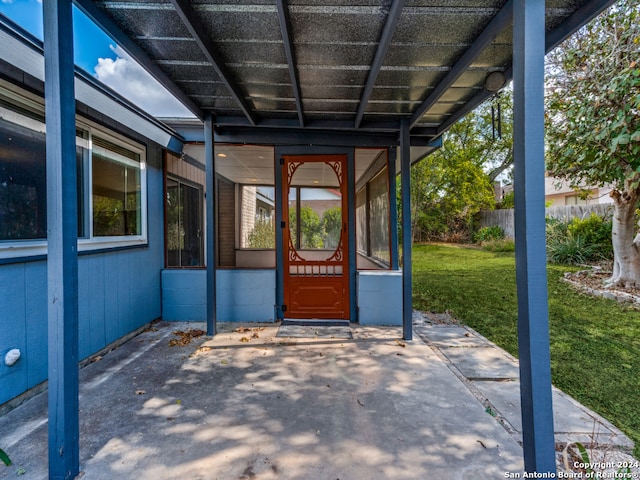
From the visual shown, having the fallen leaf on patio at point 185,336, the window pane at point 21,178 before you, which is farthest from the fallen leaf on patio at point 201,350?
the window pane at point 21,178

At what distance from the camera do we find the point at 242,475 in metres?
1.65

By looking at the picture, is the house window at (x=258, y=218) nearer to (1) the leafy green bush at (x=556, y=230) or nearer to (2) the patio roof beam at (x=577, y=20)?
(2) the patio roof beam at (x=577, y=20)

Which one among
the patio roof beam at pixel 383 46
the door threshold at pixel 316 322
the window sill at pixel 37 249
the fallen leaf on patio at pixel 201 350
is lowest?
the fallen leaf on patio at pixel 201 350

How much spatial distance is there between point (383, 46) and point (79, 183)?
2986mm

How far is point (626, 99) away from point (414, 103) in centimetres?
349

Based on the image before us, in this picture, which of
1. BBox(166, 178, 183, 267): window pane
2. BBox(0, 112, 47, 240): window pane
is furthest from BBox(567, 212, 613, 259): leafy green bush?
BBox(0, 112, 47, 240): window pane

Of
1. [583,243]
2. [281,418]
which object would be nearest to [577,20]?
[281,418]

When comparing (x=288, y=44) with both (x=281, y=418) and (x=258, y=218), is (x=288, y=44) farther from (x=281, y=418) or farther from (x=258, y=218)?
(x=258, y=218)

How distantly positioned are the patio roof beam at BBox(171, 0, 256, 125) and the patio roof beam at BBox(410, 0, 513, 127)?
6.17ft

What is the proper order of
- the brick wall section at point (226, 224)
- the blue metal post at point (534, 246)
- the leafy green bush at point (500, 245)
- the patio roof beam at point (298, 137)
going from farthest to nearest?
the leafy green bush at point (500, 245)
the brick wall section at point (226, 224)
the patio roof beam at point (298, 137)
the blue metal post at point (534, 246)

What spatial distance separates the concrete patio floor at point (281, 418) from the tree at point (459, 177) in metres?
9.16

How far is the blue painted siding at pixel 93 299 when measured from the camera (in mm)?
2268

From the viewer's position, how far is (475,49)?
7.27 ft

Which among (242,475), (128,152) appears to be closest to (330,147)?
(128,152)
